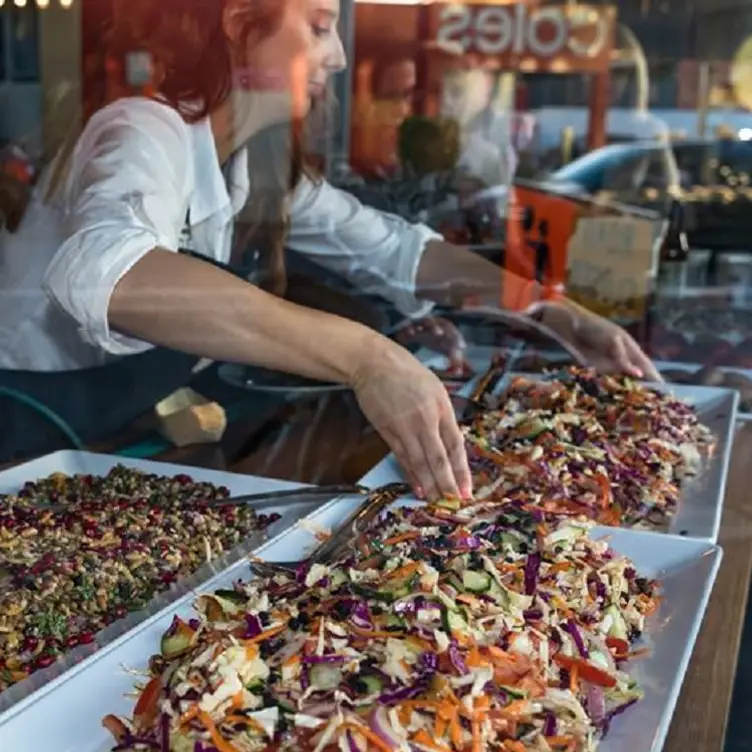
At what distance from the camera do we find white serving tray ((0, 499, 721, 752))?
750 millimetres

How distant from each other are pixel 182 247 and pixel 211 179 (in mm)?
161

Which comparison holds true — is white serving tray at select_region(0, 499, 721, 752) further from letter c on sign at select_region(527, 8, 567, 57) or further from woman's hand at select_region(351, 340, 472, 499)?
letter c on sign at select_region(527, 8, 567, 57)

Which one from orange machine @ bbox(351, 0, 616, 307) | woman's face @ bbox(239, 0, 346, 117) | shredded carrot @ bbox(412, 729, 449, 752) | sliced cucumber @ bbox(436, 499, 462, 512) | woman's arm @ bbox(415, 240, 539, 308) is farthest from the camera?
orange machine @ bbox(351, 0, 616, 307)

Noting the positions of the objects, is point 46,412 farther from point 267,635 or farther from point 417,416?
point 267,635

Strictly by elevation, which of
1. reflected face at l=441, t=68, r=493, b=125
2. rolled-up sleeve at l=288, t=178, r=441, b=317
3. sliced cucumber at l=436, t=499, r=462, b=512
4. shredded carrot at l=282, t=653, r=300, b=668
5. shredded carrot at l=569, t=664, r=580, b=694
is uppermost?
reflected face at l=441, t=68, r=493, b=125

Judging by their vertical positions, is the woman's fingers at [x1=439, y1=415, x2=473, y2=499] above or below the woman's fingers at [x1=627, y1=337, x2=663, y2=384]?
above

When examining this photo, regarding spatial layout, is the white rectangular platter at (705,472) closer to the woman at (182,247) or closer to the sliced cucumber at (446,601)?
the woman at (182,247)

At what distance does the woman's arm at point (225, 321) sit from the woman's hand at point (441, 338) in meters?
0.44

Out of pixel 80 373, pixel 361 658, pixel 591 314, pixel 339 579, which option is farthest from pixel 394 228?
pixel 361 658

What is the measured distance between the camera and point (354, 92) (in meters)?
1.96

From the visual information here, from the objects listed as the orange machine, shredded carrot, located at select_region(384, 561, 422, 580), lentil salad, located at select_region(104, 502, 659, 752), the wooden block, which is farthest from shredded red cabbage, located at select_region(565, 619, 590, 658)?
the orange machine

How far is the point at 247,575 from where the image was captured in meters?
0.99

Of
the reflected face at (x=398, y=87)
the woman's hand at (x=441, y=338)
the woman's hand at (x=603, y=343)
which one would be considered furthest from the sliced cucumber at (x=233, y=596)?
the reflected face at (x=398, y=87)

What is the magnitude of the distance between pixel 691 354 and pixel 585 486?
2.47 feet
